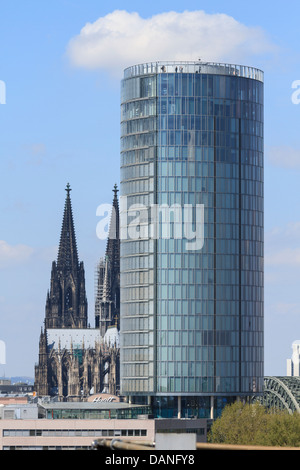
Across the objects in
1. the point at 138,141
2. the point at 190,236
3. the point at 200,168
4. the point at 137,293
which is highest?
the point at 138,141

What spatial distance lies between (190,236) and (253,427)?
1210 inches

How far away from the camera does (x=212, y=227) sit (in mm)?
193000

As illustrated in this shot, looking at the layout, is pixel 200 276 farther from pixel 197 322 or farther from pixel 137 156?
pixel 137 156

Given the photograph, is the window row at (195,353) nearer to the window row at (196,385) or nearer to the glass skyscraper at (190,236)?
the glass skyscraper at (190,236)

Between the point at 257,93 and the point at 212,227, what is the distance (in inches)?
841

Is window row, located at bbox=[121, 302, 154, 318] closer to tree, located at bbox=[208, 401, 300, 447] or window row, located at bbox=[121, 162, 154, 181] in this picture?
window row, located at bbox=[121, 162, 154, 181]

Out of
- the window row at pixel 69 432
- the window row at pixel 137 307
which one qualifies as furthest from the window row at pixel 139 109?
the window row at pixel 69 432

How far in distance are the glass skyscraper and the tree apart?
9050 millimetres

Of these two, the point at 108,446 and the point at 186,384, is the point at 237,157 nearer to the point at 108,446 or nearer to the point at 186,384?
the point at 186,384

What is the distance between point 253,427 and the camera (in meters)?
174

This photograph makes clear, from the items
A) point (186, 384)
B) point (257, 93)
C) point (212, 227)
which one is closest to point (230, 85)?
point (257, 93)

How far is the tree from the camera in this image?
160 meters

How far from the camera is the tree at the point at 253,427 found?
15975 centimetres

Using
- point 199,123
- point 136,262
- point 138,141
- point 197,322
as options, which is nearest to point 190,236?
point 136,262
